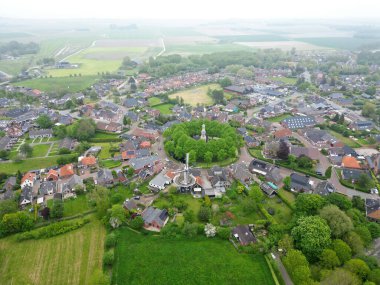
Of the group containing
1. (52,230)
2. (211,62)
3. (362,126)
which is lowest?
(211,62)

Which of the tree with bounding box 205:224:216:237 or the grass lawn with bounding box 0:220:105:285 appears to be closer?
the grass lawn with bounding box 0:220:105:285

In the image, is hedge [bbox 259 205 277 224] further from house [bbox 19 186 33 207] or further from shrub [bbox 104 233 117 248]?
house [bbox 19 186 33 207]


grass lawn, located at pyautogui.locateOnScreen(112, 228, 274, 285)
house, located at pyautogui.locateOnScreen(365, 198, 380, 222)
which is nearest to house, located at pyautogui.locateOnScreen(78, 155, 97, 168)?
grass lawn, located at pyautogui.locateOnScreen(112, 228, 274, 285)

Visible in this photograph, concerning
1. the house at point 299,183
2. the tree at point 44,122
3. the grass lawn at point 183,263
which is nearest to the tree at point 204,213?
the grass lawn at point 183,263

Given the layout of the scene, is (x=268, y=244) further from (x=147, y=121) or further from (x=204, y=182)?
(x=147, y=121)

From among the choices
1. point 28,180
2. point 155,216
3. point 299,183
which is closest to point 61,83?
point 28,180

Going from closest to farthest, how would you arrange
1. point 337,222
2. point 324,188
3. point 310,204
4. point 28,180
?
point 337,222 → point 310,204 → point 324,188 → point 28,180

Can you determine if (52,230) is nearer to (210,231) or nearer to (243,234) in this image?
(210,231)
